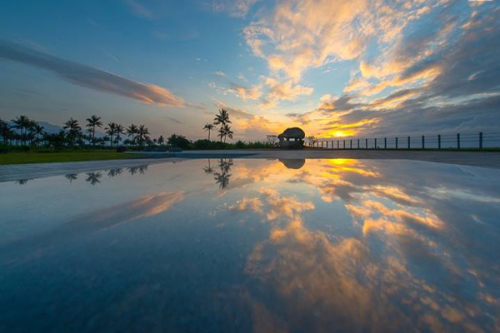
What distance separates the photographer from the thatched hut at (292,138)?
103 ft

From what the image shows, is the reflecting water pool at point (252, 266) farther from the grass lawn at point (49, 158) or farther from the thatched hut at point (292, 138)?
the thatched hut at point (292, 138)

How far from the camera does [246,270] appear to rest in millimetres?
1646

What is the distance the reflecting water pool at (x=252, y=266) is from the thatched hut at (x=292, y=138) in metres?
28.7

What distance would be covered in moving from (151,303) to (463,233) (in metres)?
3.09

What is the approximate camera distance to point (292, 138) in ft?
105

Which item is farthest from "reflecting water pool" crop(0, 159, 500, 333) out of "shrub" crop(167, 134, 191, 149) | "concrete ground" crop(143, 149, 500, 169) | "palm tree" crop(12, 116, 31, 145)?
"palm tree" crop(12, 116, 31, 145)

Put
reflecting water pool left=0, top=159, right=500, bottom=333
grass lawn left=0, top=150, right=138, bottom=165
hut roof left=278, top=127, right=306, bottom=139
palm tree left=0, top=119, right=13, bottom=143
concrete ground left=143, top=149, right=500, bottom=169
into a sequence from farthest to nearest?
palm tree left=0, top=119, right=13, bottom=143 < hut roof left=278, top=127, right=306, bottom=139 < grass lawn left=0, top=150, right=138, bottom=165 < concrete ground left=143, top=149, right=500, bottom=169 < reflecting water pool left=0, top=159, right=500, bottom=333

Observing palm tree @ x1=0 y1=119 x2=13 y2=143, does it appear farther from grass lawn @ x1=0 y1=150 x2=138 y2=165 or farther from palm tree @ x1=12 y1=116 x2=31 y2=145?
grass lawn @ x1=0 y1=150 x2=138 y2=165

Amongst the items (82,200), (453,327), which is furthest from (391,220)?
(82,200)

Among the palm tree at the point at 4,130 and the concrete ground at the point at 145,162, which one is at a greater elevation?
the palm tree at the point at 4,130

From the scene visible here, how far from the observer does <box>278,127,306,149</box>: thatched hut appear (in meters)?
31.4

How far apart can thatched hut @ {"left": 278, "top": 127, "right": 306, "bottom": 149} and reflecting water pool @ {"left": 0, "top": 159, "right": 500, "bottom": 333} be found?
28.7 meters

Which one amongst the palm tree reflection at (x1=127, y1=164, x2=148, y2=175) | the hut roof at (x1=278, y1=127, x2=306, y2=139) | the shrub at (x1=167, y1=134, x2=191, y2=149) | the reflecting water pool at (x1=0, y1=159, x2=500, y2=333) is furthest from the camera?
the shrub at (x1=167, y1=134, x2=191, y2=149)

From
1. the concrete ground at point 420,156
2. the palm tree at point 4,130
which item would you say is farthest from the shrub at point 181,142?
the palm tree at point 4,130
